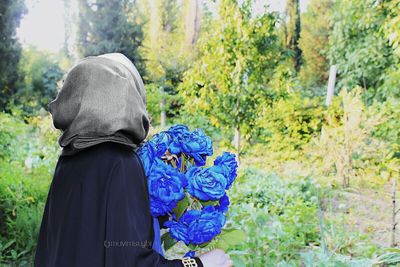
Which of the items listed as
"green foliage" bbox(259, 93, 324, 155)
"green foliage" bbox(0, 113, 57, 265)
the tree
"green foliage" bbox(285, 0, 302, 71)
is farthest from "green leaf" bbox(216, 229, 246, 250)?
"green foliage" bbox(285, 0, 302, 71)

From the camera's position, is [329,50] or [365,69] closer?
[365,69]

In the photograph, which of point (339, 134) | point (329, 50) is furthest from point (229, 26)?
point (329, 50)

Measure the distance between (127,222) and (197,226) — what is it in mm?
140

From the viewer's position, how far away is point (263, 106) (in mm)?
4578

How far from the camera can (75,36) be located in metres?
8.04

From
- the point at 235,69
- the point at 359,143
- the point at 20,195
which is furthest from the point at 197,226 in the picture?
the point at 359,143

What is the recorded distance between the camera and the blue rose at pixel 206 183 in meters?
0.82

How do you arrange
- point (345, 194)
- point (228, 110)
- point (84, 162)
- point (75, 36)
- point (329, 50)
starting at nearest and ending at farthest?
point (84, 162), point (345, 194), point (228, 110), point (329, 50), point (75, 36)

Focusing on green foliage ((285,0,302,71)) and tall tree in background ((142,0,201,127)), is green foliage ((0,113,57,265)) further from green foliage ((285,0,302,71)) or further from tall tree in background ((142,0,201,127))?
green foliage ((285,0,302,71))

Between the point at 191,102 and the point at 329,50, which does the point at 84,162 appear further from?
the point at 329,50

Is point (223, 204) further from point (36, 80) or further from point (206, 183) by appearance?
point (36, 80)

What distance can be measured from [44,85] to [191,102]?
470 centimetres

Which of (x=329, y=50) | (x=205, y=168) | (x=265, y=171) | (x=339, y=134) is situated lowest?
(x=265, y=171)

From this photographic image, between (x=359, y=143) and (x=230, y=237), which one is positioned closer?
(x=230, y=237)
